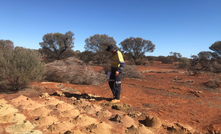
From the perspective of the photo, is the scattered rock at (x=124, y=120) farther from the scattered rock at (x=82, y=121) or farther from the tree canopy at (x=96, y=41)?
the tree canopy at (x=96, y=41)

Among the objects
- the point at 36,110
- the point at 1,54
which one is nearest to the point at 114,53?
the point at 36,110

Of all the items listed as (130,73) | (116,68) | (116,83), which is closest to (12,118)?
(116,83)

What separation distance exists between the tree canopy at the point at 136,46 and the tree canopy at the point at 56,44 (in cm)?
1075

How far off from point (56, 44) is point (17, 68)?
686 inches

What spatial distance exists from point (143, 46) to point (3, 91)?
24.2 m

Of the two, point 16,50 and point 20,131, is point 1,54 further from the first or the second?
point 20,131

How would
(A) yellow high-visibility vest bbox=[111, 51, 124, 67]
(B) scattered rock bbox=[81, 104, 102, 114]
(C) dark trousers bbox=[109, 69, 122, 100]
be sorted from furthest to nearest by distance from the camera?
1. (C) dark trousers bbox=[109, 69, 122, 100]
2. (A) yellow high-visibility vest bbox=[111, 51, 124, 67]
3. (B) scattered rock bbox=[81, 104, 102, 114]

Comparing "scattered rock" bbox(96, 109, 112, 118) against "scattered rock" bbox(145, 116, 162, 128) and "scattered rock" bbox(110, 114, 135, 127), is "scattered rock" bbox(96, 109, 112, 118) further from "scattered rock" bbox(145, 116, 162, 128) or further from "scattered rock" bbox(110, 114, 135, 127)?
"scattered rock" bbox(145, 116, 162, 128)

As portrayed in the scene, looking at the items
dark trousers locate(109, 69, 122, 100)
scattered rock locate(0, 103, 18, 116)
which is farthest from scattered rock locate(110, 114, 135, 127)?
scattered rock locate(0, 103, 18, 116)

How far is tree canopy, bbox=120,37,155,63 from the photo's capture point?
84.4ft

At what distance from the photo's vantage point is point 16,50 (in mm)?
4984

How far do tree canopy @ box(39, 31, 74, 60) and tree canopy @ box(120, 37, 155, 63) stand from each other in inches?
423

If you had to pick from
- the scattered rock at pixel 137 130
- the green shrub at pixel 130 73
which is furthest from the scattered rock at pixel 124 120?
the green shrub at pixel 130 73

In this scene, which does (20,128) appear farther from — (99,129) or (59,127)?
(99,129)
